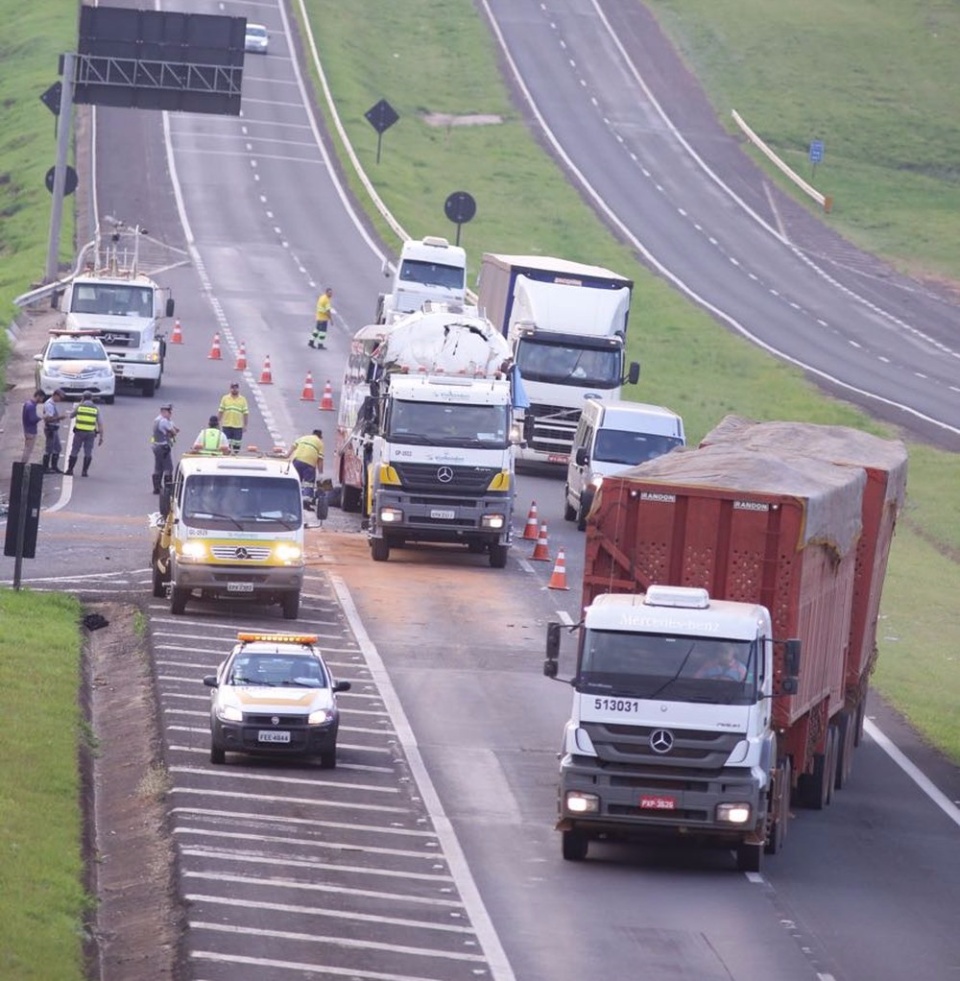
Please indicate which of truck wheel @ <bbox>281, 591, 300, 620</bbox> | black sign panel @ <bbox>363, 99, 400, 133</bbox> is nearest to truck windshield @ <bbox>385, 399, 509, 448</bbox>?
truck wheel @ <bbox>281, 591, 300, 620</bbox>

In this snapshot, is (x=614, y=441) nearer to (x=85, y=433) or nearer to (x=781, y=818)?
(x=85, y=433)

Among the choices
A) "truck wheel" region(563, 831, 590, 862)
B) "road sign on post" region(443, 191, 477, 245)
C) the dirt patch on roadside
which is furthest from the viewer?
"road sign on post" region(443, 191, 477, 245)

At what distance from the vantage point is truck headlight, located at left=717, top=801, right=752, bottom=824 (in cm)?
2212

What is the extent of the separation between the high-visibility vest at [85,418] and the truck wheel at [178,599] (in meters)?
11.8

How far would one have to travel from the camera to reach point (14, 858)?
2106 centimetres

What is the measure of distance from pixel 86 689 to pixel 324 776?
5.68 meters

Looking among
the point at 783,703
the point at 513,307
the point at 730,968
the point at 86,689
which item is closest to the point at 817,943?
the point at 730,968

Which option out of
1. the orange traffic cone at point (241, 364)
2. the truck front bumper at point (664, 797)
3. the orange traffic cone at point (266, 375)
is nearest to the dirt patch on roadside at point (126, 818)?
the truck front bumper at point (664, 797)

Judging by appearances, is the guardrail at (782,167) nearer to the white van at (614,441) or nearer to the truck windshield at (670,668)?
the white van at (614,441)

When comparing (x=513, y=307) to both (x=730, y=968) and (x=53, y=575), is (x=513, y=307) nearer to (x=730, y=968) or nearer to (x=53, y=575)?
(x=53, y=575)

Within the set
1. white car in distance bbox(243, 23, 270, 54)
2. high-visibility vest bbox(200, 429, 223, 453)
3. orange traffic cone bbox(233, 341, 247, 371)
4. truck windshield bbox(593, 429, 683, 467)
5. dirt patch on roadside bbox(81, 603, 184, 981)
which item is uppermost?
white car in distance bbox(243, 23, 270, 54)

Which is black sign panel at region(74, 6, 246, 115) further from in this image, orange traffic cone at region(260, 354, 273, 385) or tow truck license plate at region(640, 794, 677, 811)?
tow truck license plate at region(640, 794, 677, 811)

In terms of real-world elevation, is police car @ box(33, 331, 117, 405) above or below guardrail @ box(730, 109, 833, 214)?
below

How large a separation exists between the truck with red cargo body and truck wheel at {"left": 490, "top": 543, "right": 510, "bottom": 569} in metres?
12.8
